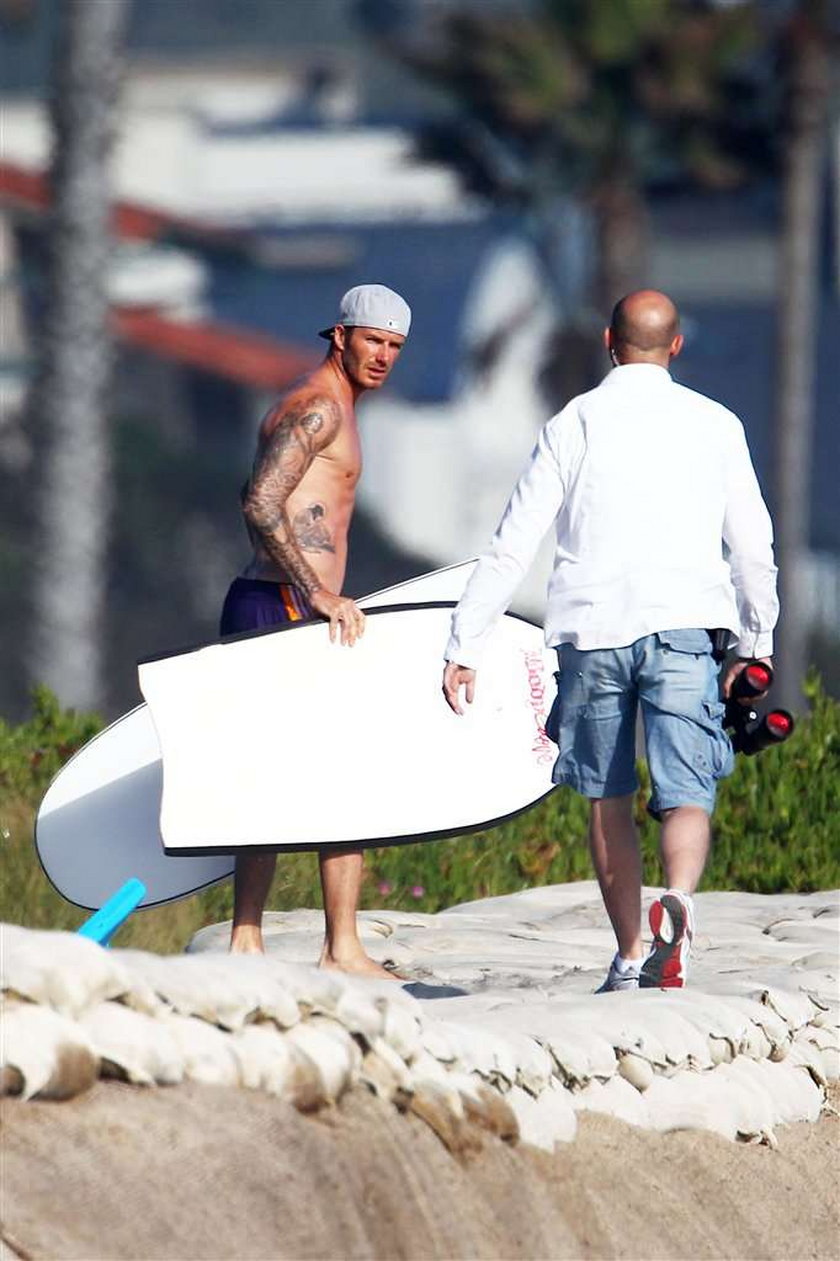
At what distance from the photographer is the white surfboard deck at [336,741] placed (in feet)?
23.1

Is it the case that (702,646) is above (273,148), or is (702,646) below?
below

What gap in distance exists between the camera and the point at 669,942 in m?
6.44

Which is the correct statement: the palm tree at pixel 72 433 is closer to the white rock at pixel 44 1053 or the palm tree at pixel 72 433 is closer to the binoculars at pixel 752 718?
the binoculars at pixel 752 718

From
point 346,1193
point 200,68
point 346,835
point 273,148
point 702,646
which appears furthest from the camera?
point 200,68

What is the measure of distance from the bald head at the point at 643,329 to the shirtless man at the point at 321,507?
69 cm

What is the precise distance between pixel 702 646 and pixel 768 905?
9.33 ft

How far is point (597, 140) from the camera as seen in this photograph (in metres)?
30.6

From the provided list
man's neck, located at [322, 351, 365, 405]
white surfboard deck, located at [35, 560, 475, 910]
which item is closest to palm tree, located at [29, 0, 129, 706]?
white surfboard deck, located at [35, 560, 475, 910]

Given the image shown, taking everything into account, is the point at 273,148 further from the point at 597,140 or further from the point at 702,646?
the point at 702,646

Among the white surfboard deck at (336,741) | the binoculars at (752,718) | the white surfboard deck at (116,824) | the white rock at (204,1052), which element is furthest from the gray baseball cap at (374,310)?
the white rock at (204,1052)

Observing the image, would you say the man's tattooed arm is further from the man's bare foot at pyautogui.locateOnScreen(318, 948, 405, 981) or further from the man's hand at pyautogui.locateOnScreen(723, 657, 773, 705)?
the man's hand at pyautogui.locateOnScreen(723, 657, 773, 705)

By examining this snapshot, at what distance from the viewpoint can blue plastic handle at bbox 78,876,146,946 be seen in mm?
5789

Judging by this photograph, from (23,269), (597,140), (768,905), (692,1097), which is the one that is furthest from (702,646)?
(23,269)

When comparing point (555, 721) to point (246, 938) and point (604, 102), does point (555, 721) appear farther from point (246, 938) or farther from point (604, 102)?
point (604, 102)
